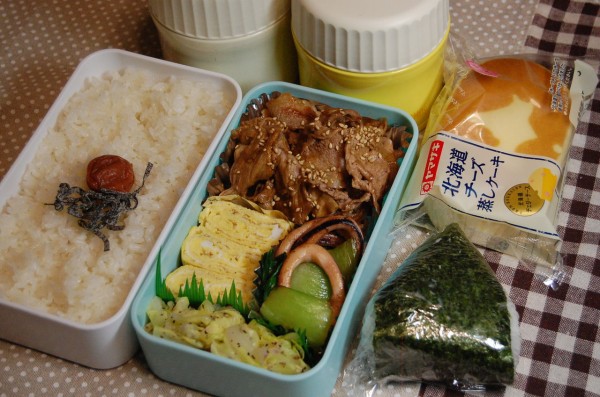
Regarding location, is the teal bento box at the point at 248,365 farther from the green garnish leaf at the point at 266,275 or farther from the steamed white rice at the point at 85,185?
the green garnish leaf at the point at 266,275

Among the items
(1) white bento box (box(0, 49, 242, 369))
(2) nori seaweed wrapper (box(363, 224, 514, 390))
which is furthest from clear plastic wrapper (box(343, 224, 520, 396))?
(1) white bento box (box(0, 49, 242, 369))

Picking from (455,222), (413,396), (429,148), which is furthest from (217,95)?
(413,396)

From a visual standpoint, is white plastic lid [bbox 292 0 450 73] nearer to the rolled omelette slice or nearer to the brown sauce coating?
the rolled omelette slice

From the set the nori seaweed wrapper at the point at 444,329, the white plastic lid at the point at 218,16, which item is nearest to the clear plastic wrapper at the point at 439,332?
the nori seaweed wrapper at the point at 444,329

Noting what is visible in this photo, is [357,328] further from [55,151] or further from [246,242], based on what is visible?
[55,151]

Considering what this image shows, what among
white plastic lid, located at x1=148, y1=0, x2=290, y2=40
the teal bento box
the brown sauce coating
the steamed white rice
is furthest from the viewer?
white plastic lid, located at x1=148, y1=0, x2=290, y2=40

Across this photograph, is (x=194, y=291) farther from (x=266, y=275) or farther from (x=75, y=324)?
(x=75, y=324)

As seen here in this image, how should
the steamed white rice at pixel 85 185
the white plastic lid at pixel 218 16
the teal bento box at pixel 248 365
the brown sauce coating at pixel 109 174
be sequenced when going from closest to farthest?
the teal bento box at pixel 248 365 < the steamed white rice at pixel 85 185 < the brown sauce coating at pixel 109 174 < the white plastic lid at pixel 218 16

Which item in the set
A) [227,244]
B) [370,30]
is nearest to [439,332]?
[227,244]
